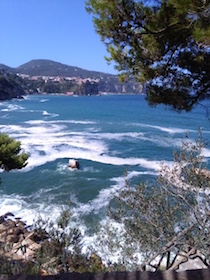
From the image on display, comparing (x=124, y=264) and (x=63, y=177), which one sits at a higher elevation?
(x=124, y=264)

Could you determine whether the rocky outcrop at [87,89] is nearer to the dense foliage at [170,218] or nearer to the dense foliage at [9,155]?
the dense foliage at [9,155]

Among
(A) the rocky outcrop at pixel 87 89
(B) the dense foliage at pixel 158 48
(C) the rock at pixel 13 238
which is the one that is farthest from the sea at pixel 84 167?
(A) the rocky outcrop at pixel 87 89

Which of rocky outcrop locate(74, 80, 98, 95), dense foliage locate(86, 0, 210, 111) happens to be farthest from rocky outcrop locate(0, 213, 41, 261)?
rocky outcrop locate(74, 80, 98, 95)

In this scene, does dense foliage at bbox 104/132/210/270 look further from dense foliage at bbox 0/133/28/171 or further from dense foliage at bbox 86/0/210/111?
dense foliage at bbox 0/133/28/171

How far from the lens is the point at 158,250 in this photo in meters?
4.18

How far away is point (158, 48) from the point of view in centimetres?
474

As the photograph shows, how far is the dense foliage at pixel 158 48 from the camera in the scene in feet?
14.2

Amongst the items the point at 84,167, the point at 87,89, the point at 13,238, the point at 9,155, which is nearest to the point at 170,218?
the point at 9,155

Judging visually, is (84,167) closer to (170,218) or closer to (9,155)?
(9,155)

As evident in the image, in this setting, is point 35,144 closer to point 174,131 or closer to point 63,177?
point 63,177

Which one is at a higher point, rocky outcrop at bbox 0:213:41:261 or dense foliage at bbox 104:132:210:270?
dense foliage at bbox 104:132:210:270

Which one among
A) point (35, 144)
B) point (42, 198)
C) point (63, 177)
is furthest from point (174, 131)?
point (42, 198)

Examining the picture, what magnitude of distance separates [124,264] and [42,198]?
33.2ft

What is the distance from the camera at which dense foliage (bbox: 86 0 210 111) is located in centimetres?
434
